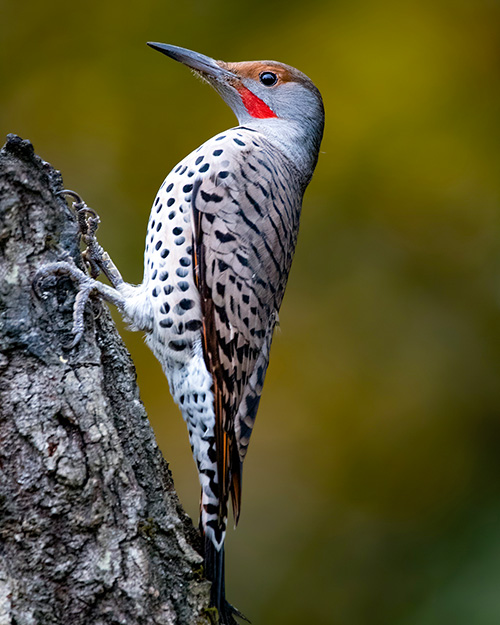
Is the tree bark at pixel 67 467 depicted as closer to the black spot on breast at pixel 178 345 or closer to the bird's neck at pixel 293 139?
the black spot on breast at pixel 178 345

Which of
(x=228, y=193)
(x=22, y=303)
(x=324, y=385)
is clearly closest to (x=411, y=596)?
(x=324, y=385)

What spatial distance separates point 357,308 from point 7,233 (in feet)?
8.30

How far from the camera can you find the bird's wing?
2422 millimetres

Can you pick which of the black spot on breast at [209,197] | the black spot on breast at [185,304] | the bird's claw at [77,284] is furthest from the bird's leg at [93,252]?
the bird's claw at [77,284]

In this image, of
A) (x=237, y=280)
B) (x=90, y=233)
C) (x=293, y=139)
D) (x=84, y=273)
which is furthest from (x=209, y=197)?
(x=293, y=139)

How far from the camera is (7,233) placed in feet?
6.15

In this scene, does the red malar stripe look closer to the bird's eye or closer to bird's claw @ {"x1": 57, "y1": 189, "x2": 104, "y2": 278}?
the bird's eye

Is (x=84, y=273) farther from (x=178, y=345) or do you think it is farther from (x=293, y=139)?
(x=293, y=139)

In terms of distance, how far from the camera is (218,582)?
79.4 inches

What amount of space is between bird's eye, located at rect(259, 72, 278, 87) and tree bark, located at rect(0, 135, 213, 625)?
60.4 inches

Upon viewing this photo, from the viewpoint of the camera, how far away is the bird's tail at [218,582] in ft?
6.40

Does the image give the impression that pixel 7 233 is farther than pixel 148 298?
No

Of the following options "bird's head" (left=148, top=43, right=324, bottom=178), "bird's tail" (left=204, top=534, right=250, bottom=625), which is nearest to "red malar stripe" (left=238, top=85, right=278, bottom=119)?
"bird's head" (left=148, top=43, right=324, bottom=178)

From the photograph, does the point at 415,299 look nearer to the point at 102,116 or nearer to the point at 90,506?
the point at 102,116
